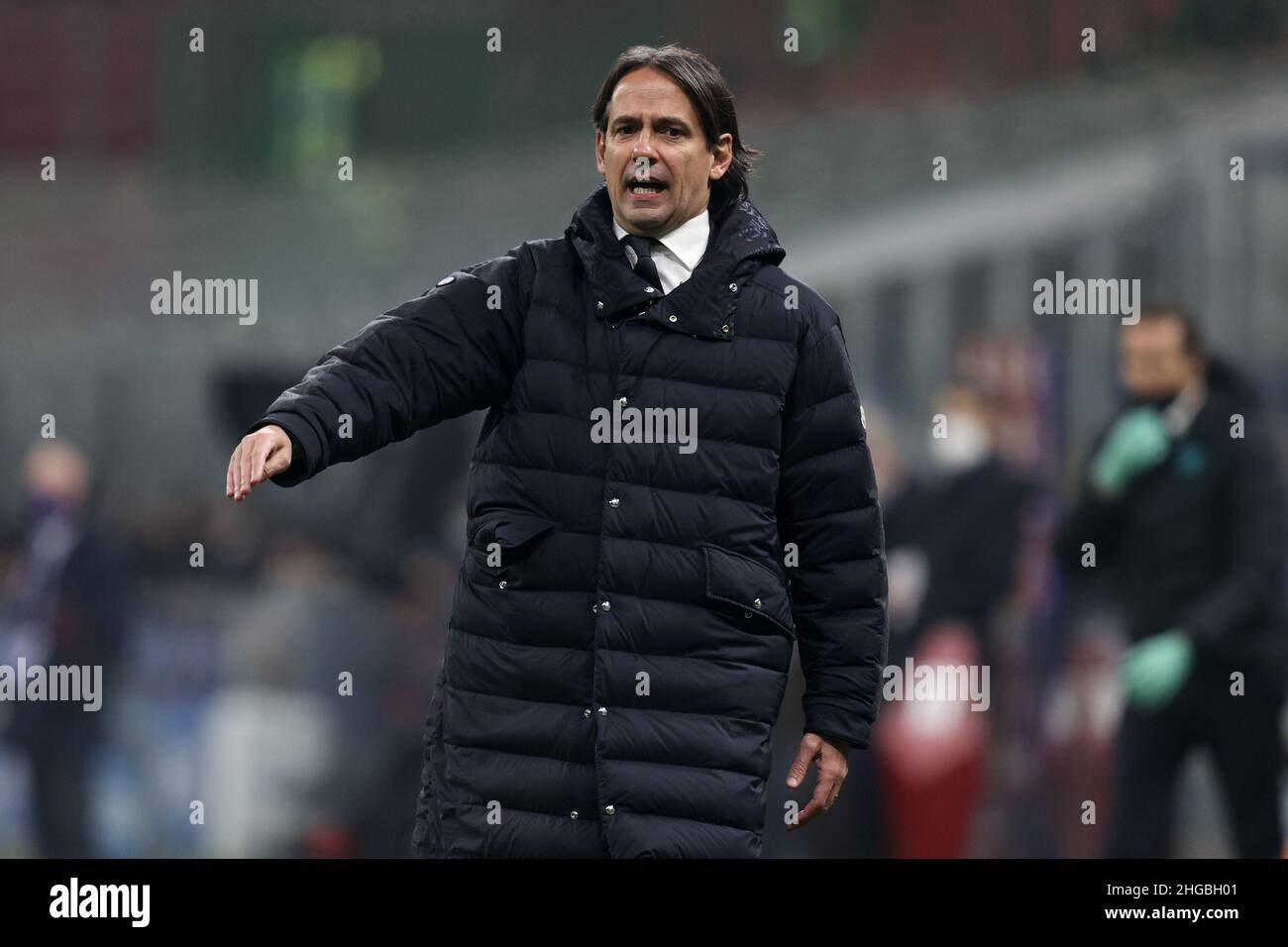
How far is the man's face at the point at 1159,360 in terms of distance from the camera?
19.7 ft

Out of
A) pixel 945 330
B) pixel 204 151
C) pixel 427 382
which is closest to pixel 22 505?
pixel 204 151

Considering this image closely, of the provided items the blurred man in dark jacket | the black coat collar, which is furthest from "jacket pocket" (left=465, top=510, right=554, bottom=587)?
the blurred man in dark jacket

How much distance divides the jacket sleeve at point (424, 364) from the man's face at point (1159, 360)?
9.39 ft

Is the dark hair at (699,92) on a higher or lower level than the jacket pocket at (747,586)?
higher

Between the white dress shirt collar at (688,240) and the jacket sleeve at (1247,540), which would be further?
the jacket sleeve at (1247,540)

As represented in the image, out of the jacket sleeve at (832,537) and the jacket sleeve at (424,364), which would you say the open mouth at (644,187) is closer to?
the jacket sleeve at (424,364)

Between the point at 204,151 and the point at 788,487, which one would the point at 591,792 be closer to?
the point at 788,487

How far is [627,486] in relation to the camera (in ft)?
11.1

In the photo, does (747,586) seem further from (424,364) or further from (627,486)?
(424,364)

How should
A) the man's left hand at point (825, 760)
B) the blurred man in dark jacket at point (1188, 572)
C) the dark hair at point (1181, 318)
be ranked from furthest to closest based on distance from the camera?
the dark hair at point (1181, 318), the blurred man in dark jacket at point (1188, 572), the man's left hand at point (825, 760)

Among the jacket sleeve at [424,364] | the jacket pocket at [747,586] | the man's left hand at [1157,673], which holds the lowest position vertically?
the man's left hand at [1157,673]

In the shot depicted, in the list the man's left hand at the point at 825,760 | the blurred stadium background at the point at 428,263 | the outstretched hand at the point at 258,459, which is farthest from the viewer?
the blurred stadium background at the point at 428,263

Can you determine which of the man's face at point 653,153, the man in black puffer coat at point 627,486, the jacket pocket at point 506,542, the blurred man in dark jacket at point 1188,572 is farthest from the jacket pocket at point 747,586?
the blurred man in dark jacket at point 1188,572
